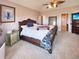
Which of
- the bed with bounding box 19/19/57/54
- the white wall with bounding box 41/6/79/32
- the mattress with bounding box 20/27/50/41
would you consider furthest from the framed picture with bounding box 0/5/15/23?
the white wall with bounding box 41/6/79/32

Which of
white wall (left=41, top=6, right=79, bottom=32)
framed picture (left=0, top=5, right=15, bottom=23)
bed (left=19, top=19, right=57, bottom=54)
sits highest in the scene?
white wall (left=41, top=6, right=79, bottom=32)

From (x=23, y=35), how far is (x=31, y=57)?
243 cm

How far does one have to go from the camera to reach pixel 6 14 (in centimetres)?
436

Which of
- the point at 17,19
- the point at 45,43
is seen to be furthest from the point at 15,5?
the point at 45,43

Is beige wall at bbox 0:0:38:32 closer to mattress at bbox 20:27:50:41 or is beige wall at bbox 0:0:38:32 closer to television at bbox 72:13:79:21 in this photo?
mattress at bbox 20:27:50:41

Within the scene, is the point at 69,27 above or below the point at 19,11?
below

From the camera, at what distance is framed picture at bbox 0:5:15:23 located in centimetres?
412

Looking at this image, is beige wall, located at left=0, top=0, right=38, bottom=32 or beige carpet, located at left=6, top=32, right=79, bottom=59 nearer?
beige carpet, located at left=6, top=32, right=79, bottom=59

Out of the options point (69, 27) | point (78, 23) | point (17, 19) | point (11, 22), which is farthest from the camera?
point (69, 27)

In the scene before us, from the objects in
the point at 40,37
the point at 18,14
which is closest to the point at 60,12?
the point at 18,14

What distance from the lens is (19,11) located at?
17.9 feet

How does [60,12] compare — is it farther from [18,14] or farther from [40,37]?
[40,37]

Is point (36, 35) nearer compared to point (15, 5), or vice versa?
point (36, 35)

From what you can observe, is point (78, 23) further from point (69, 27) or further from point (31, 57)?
point (31, 57)
